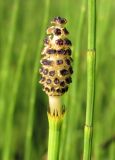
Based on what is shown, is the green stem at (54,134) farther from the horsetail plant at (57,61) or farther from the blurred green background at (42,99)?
the blurred green background at (42,99)

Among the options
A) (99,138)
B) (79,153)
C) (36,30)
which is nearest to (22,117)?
(79,153)

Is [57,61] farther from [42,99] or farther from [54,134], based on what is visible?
[42,99]

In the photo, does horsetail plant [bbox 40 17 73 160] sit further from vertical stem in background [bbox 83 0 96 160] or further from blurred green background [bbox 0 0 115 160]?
blurred green background [bbox 0 0 115 160]

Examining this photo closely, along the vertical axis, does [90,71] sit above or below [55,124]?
above

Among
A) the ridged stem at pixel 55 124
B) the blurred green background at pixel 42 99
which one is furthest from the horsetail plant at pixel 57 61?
the blurred green background at pixel 42 99

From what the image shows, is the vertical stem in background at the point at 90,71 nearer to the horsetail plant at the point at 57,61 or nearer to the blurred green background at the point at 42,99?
the horsetail plant at the point at 57,61

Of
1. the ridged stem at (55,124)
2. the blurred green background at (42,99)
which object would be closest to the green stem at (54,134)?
the ridged stem at (55,124)

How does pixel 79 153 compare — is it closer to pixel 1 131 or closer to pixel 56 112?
pixel 1 131

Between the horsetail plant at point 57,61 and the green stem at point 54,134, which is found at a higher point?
the horsetail plant at point 57,61

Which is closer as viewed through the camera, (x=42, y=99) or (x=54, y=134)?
(x=54, y=134)

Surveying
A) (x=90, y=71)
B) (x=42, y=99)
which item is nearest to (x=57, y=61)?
(x=90, y=71)

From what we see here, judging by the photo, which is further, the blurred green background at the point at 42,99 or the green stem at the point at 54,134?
the blurred green background at the point at 42,99
